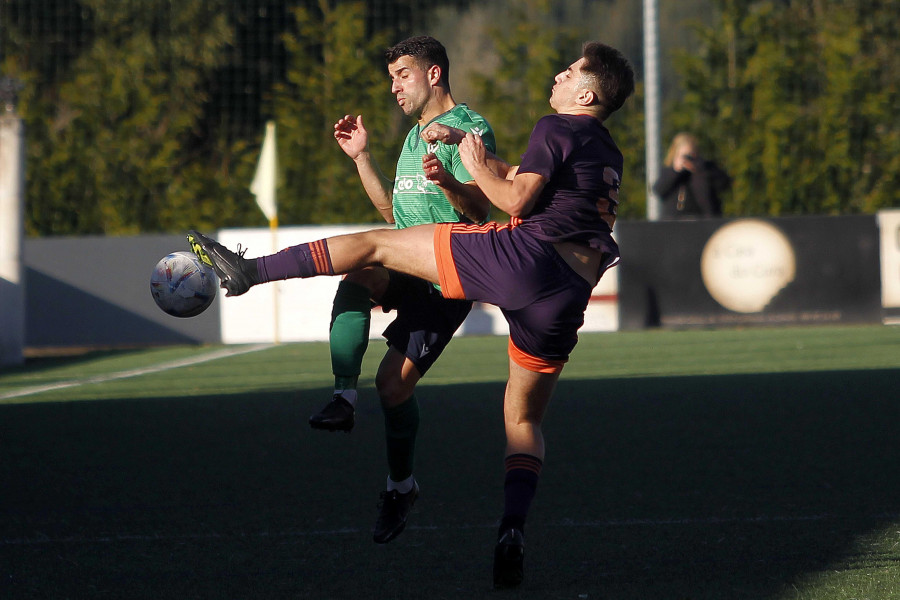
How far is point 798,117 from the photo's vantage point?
17.4m

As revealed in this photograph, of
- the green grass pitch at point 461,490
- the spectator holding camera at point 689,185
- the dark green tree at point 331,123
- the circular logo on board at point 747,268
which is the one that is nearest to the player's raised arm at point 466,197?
the green grass pitch at point 461,490

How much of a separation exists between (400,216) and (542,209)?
1.02 meters

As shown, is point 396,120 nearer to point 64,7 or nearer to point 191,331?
point 191,331

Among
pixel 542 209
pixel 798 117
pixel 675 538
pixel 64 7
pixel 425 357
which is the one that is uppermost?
pixel 64 7

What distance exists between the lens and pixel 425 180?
4.86 m

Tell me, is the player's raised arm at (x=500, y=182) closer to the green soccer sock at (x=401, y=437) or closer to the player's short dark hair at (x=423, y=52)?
the player's short dark hair at (x=423, y=52)

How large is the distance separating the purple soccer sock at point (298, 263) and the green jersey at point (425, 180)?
0.76 m

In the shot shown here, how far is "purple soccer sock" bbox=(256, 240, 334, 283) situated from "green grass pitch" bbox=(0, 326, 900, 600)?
0.95m

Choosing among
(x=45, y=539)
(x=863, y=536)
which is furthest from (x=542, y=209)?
(x=45, y=539)

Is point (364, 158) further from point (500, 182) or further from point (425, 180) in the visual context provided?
point (500, 182)

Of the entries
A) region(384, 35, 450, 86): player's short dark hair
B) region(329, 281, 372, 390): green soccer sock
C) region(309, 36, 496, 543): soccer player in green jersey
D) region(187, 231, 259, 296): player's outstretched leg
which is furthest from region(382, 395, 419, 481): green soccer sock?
region(384, 35, 450, 86): player's short dark hair

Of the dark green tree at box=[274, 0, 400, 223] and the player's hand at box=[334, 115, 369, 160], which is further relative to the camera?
the dark green tree at box=[274, 0, 400, 223]

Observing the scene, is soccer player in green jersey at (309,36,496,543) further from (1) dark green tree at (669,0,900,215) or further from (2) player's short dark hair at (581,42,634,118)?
Result: (1) dark green tree at (669,0,900,215)

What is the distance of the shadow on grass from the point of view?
4008 millimetres
